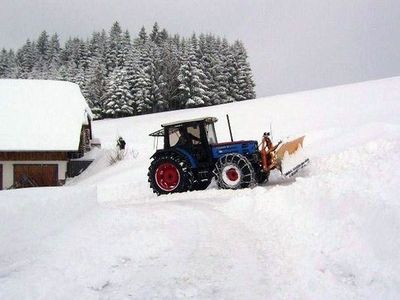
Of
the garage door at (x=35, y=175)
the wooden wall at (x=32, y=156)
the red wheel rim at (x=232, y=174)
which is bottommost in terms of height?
the red wheel rim at (x=232, y=174)

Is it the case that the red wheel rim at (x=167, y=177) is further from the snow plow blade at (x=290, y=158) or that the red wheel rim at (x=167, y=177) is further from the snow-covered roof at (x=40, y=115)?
the snow-covered roof at (x=40, y=115)

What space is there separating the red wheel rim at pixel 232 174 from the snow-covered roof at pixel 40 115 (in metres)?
16.2

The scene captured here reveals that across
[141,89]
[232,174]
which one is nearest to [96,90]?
[141,89]

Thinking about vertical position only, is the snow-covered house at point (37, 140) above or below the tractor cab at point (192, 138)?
above

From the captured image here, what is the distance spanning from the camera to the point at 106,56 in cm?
6419

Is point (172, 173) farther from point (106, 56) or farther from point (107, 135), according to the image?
point (106, 56)

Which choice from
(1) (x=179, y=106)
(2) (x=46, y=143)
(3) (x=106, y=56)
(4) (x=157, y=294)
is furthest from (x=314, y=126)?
(3) (x=106, y=56)

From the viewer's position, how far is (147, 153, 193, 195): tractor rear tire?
12.4 metres

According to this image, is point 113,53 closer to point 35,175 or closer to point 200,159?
point 35,175

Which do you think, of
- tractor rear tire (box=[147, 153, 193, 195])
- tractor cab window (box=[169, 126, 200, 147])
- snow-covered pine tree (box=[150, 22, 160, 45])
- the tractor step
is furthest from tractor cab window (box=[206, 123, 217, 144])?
snow-covered pine tree (box=[150, 22, 160, 45])

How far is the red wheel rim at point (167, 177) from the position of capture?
12648mm

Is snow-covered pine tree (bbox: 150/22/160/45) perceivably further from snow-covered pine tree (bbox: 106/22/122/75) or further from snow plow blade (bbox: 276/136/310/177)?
snow plow blade (bbox: 276/136/310/177)

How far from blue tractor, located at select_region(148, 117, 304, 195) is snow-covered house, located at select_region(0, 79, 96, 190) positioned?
14.3 metres

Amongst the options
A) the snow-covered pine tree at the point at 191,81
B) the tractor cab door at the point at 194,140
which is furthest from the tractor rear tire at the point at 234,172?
the snow-covered pine tree at the point at 191,81
